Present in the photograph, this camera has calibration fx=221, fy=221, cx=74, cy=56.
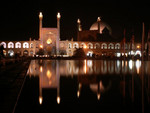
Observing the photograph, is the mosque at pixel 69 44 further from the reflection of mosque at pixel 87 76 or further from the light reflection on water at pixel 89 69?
the reflection of mosque at pixel 87 76

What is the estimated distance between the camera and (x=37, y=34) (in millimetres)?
61656

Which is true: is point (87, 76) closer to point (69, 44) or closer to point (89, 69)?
point (89, 69)

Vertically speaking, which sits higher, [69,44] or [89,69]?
[69,44]

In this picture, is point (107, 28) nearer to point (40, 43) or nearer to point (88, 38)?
point (88, 38)

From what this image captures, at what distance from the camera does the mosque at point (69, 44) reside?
56.5 meters

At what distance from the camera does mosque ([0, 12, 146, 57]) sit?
5650 centimetres

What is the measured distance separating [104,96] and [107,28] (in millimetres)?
60666

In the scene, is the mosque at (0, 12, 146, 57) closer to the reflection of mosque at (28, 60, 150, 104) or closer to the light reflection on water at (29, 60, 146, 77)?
the light reflection on water at (29, 60, 146, 77)

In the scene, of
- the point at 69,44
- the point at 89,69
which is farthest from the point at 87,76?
the point at 69,44

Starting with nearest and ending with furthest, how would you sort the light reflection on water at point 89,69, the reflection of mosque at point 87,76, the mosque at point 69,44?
the reflection of mosque at point 87,76 → the light reflection on water at point 89,69 → the mosque at point 69,44

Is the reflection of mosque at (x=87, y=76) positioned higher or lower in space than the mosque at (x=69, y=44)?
lower

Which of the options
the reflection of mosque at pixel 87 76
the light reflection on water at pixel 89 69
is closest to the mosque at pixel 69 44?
the light reflection on water at pixel 89 69

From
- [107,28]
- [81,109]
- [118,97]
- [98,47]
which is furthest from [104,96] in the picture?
[107,28]

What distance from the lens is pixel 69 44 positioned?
187ft
